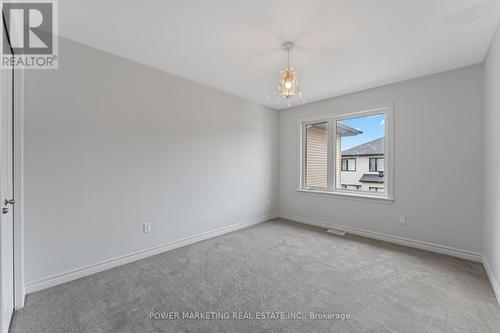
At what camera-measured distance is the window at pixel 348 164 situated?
411 cm

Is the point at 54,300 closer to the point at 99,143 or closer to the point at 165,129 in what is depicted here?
the point at 99,143

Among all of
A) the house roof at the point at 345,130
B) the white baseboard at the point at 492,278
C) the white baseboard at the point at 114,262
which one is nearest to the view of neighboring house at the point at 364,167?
the house roof at the point at 345,130

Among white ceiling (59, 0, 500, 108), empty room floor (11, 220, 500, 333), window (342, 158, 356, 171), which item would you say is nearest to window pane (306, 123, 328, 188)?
Answer: window (342, 158, 356, 171)

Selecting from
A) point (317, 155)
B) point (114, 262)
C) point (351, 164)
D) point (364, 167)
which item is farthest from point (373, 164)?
point (114, 262)

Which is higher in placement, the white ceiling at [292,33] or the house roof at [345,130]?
the white ceiling at [292,33]

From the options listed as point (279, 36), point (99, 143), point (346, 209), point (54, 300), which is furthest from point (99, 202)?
point (346, 209)

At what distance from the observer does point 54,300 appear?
1965 millimetres

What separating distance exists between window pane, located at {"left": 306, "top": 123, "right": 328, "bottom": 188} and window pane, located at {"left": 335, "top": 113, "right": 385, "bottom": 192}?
0.87 ft

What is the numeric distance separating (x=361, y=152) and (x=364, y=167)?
0.91 ft

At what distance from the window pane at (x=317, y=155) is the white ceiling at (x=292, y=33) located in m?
1.57

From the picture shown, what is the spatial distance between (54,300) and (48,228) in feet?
2.21

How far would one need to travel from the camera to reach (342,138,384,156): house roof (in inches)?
146

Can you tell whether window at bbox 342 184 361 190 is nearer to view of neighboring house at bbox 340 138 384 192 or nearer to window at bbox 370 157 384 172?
view of neighboring house at bbox 340 138 384 192

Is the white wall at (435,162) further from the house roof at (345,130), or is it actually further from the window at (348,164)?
the window at (348,164)
